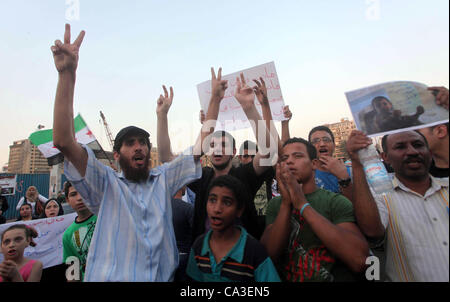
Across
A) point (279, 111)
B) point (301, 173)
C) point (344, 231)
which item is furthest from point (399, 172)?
point (279, 111)

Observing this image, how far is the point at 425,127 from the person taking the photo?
1.57m

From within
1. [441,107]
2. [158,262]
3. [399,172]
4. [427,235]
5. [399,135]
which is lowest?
Answer: [158,262]

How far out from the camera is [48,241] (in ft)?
14.3

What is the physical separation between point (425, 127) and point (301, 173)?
0.89 m

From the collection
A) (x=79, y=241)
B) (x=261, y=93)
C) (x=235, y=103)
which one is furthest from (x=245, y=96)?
(x=79, y=241)

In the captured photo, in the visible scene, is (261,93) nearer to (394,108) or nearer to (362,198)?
(394,108)

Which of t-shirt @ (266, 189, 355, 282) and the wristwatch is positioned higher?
the wristwatch

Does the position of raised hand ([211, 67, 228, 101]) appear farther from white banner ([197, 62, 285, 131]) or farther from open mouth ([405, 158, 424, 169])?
open mouth ([405, 158, 424, 169])

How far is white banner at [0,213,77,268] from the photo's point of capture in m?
4.20

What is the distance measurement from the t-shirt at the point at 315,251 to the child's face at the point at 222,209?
1.55ft

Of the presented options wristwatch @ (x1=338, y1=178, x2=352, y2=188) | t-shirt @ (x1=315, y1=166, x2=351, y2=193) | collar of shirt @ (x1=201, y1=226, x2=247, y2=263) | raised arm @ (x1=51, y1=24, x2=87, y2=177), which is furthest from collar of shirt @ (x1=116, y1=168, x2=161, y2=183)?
t-shirt @ (x1=315, y1=166, x2=351, y2=193)

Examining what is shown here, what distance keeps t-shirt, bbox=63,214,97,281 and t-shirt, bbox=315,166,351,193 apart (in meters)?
2.69

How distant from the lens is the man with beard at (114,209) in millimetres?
1782
